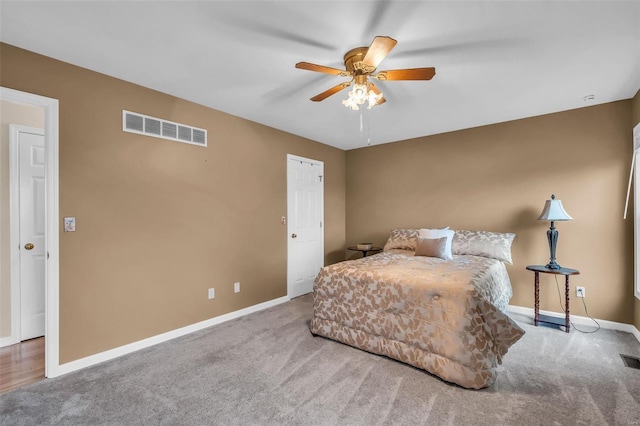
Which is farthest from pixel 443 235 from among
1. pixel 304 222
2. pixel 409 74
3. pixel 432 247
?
pixel 409 74

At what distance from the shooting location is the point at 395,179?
189 inches

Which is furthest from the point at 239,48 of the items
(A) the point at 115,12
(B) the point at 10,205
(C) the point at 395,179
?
(C) the point at 395,179

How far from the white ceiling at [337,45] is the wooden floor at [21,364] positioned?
2516 millimetres

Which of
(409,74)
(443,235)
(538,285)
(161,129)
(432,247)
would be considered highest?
(409,74)

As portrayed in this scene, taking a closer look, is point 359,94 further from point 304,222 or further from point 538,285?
point 538,285

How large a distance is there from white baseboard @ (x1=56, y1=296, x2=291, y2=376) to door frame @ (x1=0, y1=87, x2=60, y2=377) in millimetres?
106

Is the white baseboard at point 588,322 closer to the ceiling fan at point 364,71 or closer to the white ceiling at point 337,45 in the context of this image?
the white ceiling at point 337,45

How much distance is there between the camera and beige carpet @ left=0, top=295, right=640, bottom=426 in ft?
5.91

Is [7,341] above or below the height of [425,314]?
below

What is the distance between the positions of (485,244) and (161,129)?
386cm

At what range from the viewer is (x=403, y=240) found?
13.6ft

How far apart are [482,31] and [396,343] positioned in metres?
2.39

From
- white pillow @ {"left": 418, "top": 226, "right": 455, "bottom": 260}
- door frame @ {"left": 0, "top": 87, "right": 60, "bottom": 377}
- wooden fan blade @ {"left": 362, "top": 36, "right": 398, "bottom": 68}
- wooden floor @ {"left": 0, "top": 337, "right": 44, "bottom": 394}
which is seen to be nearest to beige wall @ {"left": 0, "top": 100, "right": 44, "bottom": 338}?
wooden floor @ {"left": 0, "top": 337, "right": 44, "bottom": 394}

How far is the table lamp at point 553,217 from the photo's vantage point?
310 centimetres
